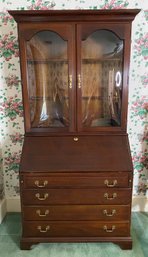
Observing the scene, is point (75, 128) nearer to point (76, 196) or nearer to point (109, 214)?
point (76, 196)

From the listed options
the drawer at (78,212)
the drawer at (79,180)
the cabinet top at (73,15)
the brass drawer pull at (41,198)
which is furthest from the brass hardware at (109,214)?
the cabinet top at (73,15)

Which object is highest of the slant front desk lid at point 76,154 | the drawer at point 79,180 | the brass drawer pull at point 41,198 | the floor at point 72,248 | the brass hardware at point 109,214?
the slant front desk lid at point 76,154

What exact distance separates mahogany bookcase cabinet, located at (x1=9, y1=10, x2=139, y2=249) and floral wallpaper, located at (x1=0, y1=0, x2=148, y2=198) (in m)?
0.41

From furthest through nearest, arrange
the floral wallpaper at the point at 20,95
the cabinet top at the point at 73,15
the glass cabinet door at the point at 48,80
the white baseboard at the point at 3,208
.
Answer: the white baseboard at the point at 3,208, the floral wallpaper at the point at 20,95, the glass cabinet door at the point at 48,80, the cabinet top at the point at 73,15

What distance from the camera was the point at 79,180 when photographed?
5.60 feet

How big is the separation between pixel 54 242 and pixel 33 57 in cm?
152

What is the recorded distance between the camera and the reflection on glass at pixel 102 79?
1.70 meters

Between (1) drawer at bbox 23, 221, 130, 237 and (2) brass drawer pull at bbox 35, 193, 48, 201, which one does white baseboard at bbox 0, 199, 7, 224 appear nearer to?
(1) drawer at bbox 23, 221, 130, 237

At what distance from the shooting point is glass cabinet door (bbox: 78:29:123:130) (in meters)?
1.70

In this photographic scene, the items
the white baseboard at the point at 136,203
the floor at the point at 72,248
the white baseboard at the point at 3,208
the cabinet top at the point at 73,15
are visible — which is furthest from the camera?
the white baseboard at the point at 136,203

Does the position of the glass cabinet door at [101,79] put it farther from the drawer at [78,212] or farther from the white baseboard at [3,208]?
the white baseboard at [3,208]

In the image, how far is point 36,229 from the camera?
5.94 feet

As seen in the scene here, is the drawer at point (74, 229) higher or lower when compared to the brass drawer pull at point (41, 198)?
lower

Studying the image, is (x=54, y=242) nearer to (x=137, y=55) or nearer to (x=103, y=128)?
(x=103, y=128)
